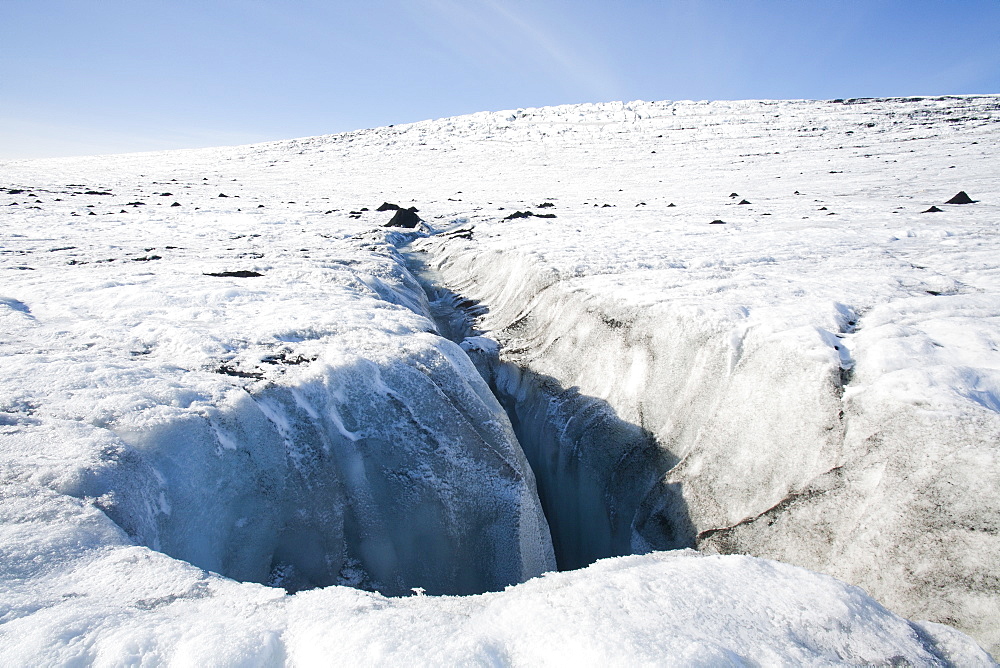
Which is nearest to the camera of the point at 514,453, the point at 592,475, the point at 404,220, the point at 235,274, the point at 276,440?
the point at 276,440

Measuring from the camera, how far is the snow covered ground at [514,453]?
4.19 feet

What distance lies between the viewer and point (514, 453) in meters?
3.15

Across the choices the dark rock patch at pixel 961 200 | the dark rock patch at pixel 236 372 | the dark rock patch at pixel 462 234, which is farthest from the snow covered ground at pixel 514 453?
the dark rock patch at pixel 961 200

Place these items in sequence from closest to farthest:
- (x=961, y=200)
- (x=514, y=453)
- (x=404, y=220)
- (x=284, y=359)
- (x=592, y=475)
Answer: (x=284, y=359) → (x=514, y=453) → (x=592, y=475) → (x=961, y=200) → (x=404, y=220)

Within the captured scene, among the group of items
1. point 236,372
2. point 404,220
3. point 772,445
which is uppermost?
point 404,220

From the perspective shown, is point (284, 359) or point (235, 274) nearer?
point (284, 359)

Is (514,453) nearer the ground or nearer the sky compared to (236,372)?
nearer the ground

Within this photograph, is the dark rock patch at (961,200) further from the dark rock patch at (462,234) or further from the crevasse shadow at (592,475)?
the crevasse shadow at (592,475)

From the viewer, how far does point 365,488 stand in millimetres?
2631

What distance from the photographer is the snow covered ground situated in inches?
50.3

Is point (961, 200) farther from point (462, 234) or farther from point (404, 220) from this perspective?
point (404, 220)

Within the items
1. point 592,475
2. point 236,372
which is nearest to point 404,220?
point 592,475

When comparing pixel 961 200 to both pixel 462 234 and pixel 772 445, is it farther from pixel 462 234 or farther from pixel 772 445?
pixel 772 445

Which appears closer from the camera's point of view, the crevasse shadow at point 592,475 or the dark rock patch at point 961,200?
the crevasse shadow at point 592,475
